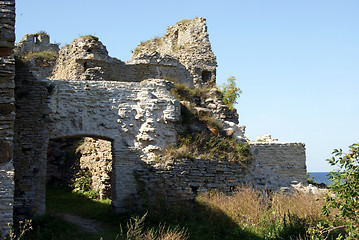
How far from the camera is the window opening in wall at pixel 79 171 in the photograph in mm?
13781

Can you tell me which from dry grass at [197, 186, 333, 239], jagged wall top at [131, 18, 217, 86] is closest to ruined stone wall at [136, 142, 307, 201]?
dry grass at [197, 186, 333, 239]

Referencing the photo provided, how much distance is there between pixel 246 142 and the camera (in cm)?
1355

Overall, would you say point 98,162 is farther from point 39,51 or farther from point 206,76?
point 39,51

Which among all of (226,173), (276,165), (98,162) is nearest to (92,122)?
(98,162)

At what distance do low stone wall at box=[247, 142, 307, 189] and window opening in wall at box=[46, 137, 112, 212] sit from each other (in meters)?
4.72

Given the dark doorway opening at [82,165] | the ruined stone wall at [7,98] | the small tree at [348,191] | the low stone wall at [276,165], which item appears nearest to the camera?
the small tree at [348,191]

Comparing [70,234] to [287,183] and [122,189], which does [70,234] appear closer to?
[122,189]

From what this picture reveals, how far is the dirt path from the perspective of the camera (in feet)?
34.5

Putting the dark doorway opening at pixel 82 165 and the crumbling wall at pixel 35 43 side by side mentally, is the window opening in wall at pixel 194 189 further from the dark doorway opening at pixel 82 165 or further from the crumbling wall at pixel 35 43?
the crumbling wall at pixel 35 43

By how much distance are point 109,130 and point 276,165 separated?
571 centimetres

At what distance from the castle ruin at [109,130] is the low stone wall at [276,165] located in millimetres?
33

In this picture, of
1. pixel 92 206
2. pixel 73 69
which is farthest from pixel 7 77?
pixel 73 69

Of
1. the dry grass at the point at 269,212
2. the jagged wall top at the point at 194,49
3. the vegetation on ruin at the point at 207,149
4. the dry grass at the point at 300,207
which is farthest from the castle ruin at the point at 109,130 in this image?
→ the jagged wall top at the point at 194,49

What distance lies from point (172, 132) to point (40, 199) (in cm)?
413
